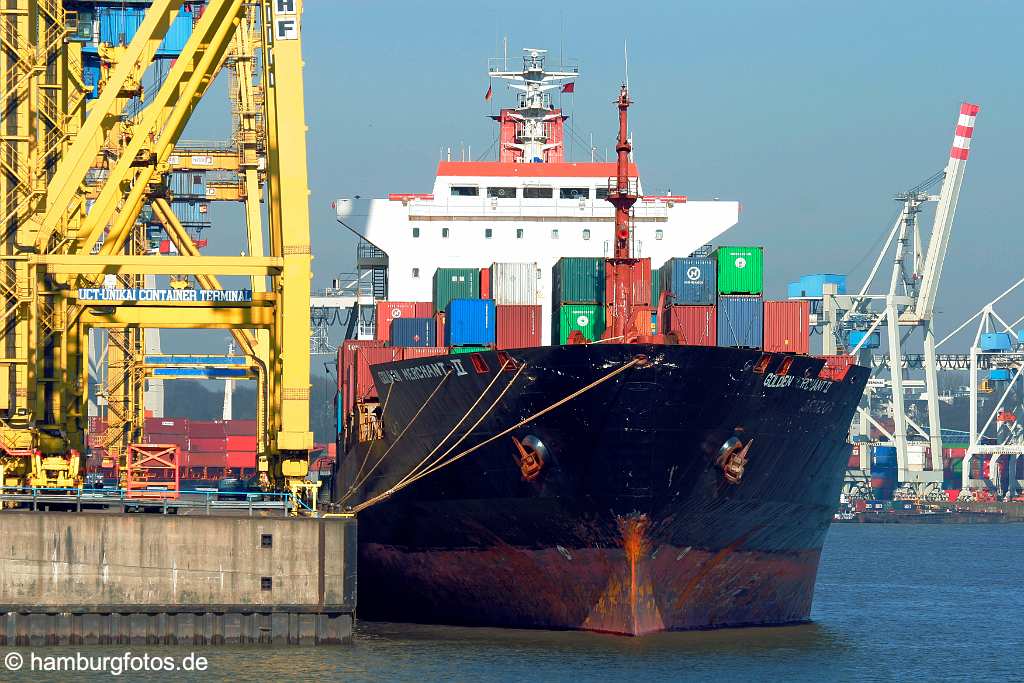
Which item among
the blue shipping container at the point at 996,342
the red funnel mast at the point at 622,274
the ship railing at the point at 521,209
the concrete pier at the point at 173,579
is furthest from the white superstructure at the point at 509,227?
the blue shipping container at the point at 996,342

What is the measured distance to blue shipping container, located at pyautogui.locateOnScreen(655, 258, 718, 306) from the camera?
109ft

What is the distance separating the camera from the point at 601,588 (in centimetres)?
3020

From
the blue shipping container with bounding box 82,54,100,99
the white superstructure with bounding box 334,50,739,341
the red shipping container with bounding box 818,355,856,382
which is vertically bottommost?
the red shipping container with bounding box 818,355,856,382

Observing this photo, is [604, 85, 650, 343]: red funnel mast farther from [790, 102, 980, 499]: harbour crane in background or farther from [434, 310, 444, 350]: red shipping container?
[790, 102, 980, 499]: harbour crane in background

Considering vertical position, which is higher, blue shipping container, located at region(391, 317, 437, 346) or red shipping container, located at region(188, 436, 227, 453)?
blue shipping container, located at region(391, 317, 437, 346)

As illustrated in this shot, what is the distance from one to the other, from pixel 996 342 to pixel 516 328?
89856 millimetres

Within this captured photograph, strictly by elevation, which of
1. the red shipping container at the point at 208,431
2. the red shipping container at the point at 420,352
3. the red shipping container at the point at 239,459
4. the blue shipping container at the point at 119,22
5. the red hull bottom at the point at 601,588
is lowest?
the red shipping container at the point at 239,459

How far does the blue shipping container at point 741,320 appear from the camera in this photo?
33125 mm

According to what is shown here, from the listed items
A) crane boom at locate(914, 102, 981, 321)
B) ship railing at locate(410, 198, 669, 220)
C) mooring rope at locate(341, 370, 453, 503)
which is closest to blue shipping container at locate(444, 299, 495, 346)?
mooring rope at locate(341, 370, 453, 503)

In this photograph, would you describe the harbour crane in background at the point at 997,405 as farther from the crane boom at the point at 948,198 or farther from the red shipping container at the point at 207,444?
the red shipping container at the point at 207,444

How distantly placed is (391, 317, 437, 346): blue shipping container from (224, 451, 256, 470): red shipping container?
56.3m

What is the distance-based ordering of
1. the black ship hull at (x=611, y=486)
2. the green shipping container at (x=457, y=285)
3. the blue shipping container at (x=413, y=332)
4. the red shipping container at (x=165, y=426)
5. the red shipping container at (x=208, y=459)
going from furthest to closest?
the red shipping container at (x=208, y=459) → the red shipping container at (x=165, y=426) → the green shipping container at (x=457, y=285) → the blue shipping container at (x=413, y=332) → the black ship hull at (x=611, y=486)

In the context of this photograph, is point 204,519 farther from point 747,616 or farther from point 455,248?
point 455,248

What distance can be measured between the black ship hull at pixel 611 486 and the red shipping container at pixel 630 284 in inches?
94.6
